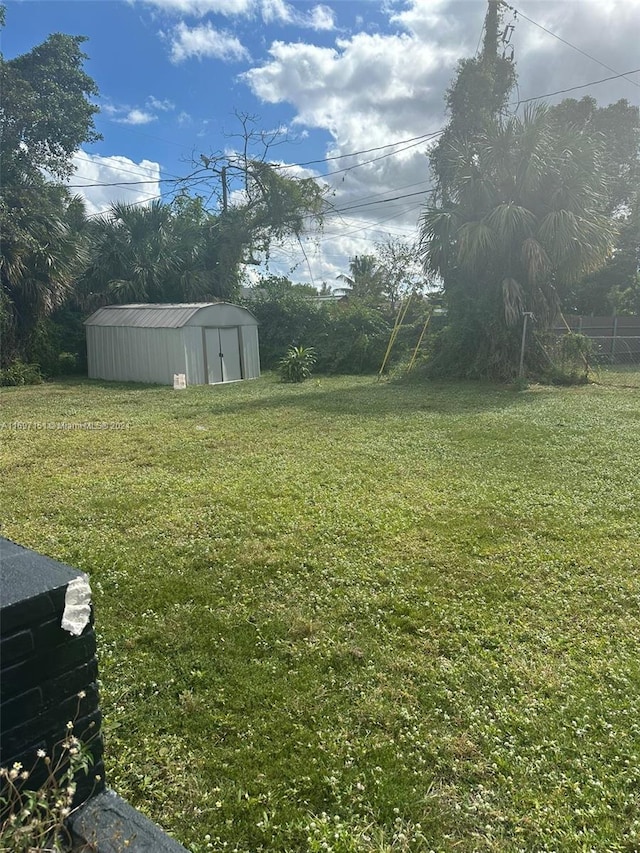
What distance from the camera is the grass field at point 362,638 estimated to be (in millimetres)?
1813

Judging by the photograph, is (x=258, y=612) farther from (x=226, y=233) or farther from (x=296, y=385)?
(x=226, y=233)

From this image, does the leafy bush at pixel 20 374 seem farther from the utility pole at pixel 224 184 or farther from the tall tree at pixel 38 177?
the utility pole at pixel 224 184

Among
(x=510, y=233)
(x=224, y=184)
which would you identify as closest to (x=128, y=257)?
(x=224, y=184)

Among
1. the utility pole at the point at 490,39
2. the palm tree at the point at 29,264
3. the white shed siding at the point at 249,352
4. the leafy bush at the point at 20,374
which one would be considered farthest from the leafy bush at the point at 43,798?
the utility pole at the point at 490,39

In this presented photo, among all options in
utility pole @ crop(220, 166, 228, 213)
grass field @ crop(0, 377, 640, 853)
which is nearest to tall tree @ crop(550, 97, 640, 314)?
utility pole @ crop(220, 166, 228, 213)

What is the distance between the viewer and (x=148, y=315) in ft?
47.6

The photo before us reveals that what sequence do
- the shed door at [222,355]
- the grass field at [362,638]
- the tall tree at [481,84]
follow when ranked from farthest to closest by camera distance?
Result: the tall tree at [481,84]
the shed door at [222,355]
the grass field at [362,638]

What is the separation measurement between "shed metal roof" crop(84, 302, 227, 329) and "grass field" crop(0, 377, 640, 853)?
8171mm

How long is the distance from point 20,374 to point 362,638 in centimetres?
1393

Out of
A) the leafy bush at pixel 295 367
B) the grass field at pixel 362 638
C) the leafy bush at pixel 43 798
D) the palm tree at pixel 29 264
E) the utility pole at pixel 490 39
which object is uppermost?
the utility pole at pixel 490 39

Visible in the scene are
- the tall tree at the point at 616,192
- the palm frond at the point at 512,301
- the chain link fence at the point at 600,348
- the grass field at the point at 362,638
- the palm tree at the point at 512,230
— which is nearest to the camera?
the grass field at the point at 362,638

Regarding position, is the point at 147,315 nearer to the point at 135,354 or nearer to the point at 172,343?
the point at 135,354

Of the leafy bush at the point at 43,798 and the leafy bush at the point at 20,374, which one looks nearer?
the leafy bush at the point at 43,798

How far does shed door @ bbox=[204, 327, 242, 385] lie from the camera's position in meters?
14.5
